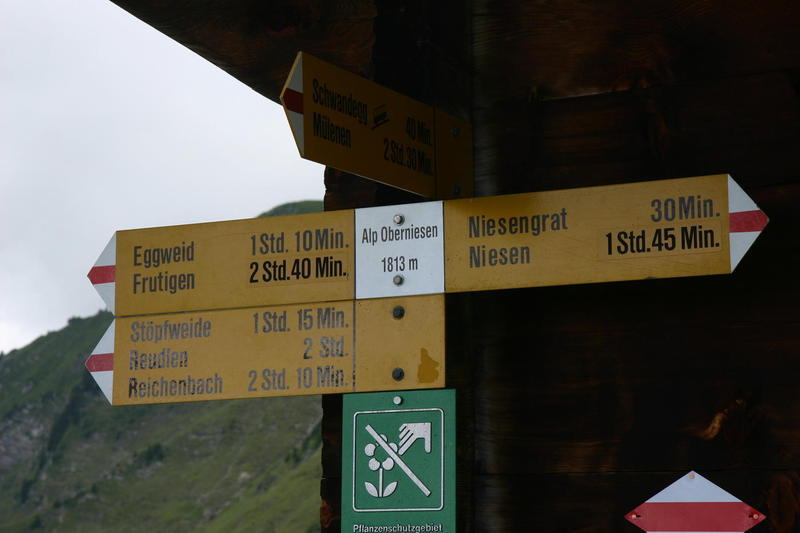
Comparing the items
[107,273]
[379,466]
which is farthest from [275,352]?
[107,273]

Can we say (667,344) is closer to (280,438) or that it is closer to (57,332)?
(280,438)

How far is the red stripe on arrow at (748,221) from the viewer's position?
11.7 ft

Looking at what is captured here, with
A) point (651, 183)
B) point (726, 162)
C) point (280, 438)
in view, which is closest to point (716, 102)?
point (726, 162)

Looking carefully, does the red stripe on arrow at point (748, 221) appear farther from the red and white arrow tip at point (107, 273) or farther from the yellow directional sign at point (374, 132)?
the red and white arrow tip at point (107, 273)

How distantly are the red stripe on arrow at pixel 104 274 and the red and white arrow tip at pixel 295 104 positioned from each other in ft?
4.16

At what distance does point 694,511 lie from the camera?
372cm

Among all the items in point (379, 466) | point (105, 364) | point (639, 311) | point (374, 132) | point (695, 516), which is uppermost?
point (374, 132)

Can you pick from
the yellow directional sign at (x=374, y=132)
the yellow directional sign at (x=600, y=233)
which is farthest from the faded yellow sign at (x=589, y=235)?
the yellow directional sign at (x=374, y=132)

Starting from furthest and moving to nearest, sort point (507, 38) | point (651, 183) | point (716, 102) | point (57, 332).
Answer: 1. point (57, 332)
2. point (507, 38)
3. point (716, 102)
4. point (651, 183)

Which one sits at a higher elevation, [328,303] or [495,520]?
[328,303]

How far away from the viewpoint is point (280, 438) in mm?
68625

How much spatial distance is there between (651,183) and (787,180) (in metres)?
0.46

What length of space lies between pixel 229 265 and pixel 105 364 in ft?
1.92

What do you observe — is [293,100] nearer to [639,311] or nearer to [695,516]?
[639,311]
